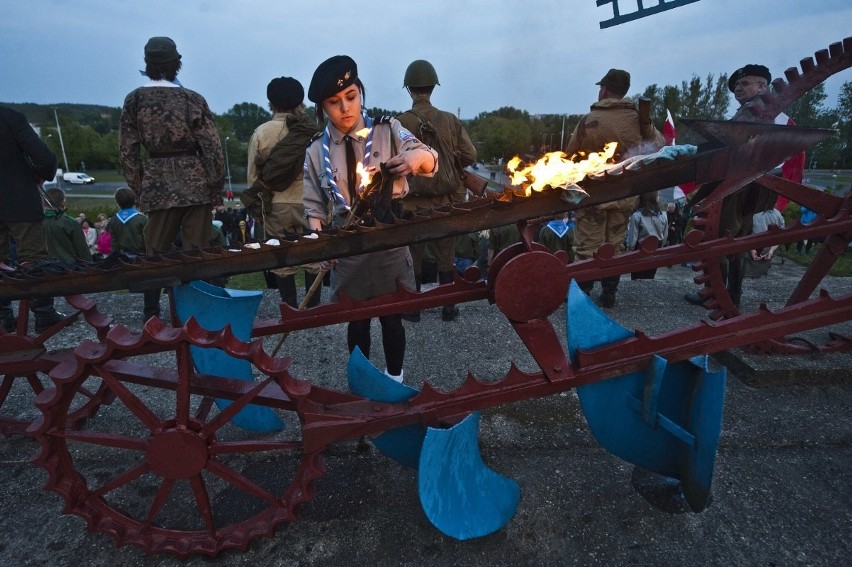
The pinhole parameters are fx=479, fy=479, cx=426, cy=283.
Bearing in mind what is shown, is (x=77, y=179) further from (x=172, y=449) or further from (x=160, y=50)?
(x=172, y=449)

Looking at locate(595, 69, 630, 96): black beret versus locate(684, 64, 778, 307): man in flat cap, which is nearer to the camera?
locate(684, 64, 778, 307): man in flat cap

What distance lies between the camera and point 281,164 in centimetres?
403

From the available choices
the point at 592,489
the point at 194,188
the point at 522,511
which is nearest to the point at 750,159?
the point at 592,489

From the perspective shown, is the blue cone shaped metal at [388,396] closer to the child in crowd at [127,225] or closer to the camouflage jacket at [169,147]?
the camouflage jacket at [169,147]

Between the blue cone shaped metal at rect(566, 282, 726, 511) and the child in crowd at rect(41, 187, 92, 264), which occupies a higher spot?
the child in crowd at rect(41, 187, 92, 264)

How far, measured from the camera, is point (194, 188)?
3766 millimetres

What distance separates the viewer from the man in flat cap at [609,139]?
4246mm

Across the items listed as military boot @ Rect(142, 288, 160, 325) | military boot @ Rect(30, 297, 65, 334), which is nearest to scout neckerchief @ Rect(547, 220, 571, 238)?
military boot @ Rect(142, 288, 160, 325)

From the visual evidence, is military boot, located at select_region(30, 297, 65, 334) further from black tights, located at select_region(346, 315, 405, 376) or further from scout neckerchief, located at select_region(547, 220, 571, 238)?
scout neckerchief, located at select_region(547, 220, 571, 238)

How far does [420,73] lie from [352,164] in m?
2.21

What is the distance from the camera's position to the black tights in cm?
280

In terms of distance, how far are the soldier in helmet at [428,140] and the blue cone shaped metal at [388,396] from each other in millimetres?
1971

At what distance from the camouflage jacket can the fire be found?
2582mm

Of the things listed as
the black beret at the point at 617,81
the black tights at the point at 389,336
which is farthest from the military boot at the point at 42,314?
the black beret at the point at 617,81
